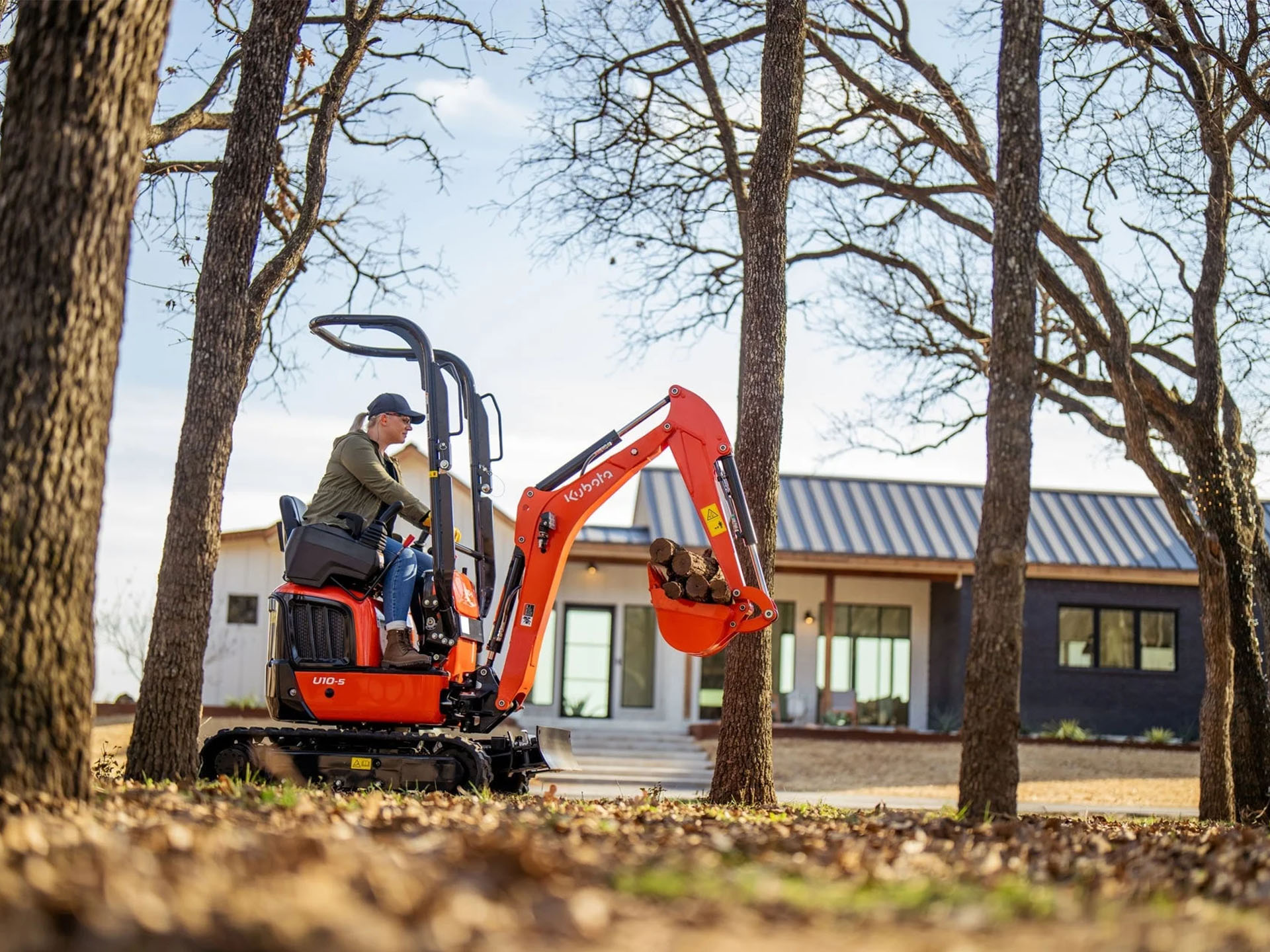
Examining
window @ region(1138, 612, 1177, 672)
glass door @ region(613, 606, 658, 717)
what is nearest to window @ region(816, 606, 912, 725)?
glass door @ region(613, 606, 658, 717)

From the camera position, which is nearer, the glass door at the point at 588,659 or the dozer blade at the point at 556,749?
the dozer blade at the point at 556,749

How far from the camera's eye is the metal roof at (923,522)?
25094mm

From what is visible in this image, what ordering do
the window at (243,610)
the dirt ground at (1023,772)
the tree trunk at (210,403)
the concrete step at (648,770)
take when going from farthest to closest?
the window at (243,610)
the concrete step at (648,770)
the dirt ground at (1023,772)
the tree trunk at (210,403)

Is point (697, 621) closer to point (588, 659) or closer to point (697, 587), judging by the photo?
point (697, 587)

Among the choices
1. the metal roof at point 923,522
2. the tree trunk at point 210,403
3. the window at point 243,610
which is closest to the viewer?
the tree trunk at point 210,403

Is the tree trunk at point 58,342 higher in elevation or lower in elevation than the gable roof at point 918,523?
lower

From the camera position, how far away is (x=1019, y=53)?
9203mm

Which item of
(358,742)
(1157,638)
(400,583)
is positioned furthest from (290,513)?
(1157,638)

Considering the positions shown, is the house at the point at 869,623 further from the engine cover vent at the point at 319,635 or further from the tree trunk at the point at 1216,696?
the engine cover vent at the point at 319,635

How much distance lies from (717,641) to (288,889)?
5867 mm

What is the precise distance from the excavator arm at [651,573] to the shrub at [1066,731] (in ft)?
50.9

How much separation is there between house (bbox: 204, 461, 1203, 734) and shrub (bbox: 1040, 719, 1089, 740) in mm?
229

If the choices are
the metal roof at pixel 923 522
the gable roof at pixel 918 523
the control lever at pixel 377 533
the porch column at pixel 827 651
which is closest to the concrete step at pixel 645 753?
the porch column at pixel 827 651

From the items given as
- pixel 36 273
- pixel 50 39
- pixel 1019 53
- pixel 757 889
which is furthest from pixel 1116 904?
pixel 1019 53
